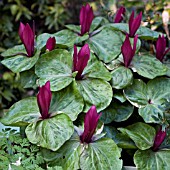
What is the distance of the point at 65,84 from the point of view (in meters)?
1.05

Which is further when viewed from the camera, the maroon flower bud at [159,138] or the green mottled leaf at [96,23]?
the green mottled leaf at [96,23]

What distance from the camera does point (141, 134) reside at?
107cm

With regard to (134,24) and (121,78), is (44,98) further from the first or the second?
(134,24)

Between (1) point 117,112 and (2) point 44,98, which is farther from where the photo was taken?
(1) point 117,112

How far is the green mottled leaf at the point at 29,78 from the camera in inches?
46.9

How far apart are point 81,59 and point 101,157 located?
311 millimetres

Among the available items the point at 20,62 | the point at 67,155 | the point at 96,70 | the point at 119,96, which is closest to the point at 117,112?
the point at 119,96

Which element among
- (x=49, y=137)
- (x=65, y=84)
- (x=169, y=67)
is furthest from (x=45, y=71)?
(x=169, y=67)

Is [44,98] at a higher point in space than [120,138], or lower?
higher

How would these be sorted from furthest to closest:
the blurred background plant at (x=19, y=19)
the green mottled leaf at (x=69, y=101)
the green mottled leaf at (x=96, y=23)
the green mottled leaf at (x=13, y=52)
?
the blurred background plant at (x=19, y=19) < the green mottled leaf at (x=96, y=23) < the green mottled leaf at (x=13, y=52) < the green mottled leaf at (x=69, y=101)

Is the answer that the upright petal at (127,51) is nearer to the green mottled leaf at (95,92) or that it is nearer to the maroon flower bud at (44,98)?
the green mottled leaf at (95,92)

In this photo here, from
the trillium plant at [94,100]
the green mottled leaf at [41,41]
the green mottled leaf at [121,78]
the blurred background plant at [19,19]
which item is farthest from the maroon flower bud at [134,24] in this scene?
the blurred background plant at [19,19]

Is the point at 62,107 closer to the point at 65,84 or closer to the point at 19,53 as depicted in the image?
the point at 65,84

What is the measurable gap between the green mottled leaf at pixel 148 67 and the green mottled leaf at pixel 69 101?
243mm
